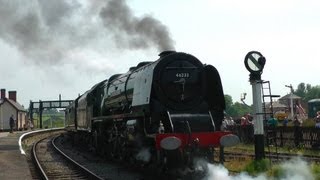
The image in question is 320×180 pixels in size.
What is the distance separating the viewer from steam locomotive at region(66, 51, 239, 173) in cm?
1123

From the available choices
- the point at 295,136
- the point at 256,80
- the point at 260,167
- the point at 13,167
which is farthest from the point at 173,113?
the point at 295,136

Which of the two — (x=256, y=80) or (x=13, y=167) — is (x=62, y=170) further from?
(x=256, y=80)

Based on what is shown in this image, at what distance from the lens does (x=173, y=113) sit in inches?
480

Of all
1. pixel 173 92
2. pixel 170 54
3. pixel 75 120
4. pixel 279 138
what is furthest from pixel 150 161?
pixel 75 120

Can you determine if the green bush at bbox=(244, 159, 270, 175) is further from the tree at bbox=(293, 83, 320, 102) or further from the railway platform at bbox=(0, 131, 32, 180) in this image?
the tree at bbox=(293, 83, 320, 102)

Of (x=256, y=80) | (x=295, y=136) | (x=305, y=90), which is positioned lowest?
(x=295, y=136)

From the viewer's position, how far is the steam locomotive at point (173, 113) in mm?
11234

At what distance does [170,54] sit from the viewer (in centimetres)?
1241

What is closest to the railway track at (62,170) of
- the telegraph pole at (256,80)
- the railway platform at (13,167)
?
the railway platform at (13,167)

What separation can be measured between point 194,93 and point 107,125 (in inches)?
225

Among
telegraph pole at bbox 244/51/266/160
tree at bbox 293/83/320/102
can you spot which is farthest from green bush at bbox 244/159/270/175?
tree at bbox 293/83/320/102

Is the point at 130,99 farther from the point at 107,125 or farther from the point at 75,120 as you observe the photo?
the point at 75,120

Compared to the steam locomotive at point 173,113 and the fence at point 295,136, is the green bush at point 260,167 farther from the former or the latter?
the fence at point 295,136

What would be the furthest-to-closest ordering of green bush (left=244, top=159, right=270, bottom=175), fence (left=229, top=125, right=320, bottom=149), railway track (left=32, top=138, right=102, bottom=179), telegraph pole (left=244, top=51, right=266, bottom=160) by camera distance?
fence (left=229, top=125, right=320, bottom=149) < railway track (left=32, top=138, right=102, bottom=179) < green bush (left=244, top=159, right=270, bottom=175) < telegraph pole (left=244, top=51, right=266, bottom=160)
